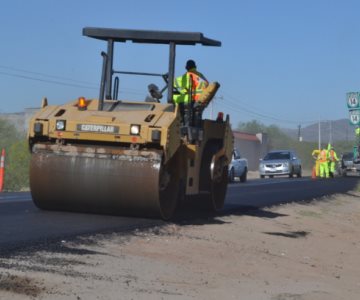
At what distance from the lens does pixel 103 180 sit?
35.3 ft

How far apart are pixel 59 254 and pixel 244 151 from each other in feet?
226

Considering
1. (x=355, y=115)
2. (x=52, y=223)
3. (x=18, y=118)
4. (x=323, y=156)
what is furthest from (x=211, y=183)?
(x=18, y=118)

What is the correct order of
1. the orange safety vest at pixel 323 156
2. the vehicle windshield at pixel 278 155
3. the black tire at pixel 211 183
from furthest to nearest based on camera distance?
the vehicle windshield at pixel 278 155 → the orange safety vest at pixel 323 156 → the black tire at pixel 211 183

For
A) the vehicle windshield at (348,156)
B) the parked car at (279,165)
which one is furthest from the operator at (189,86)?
the vehicle windshield at (348,156)

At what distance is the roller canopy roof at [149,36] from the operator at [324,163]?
3070 cm

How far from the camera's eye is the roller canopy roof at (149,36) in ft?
38.3

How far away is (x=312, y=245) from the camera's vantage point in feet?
42.3

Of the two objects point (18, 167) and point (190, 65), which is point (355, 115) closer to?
point (18, 167)

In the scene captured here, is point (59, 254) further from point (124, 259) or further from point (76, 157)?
point (76, 157)

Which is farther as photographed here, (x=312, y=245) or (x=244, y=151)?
(x=244, y=151)

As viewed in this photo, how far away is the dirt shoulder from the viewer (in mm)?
6954

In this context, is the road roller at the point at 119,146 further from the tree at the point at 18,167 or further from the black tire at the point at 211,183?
the tree at the point at 18,167


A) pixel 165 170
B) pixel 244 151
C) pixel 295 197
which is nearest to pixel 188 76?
pixel 165 170

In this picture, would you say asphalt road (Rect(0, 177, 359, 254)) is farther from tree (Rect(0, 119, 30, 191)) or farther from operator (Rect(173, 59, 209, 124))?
tree (Rect(0, 119, 30, 191))
